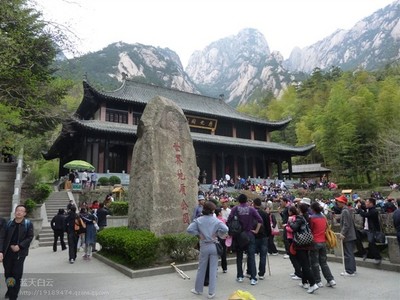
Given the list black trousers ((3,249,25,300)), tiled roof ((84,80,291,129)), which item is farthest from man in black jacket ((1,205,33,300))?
tiled roof ((84,80,291,129))

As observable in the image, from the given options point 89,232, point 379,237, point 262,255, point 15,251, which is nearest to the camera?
point 15,251

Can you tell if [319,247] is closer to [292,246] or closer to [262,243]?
[292,246]

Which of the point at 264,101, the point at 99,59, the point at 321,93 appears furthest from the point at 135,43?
the point at 321,93

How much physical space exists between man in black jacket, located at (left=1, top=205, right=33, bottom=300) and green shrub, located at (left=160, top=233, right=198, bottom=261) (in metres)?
2.81

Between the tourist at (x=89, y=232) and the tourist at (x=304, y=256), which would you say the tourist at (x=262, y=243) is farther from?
the tourist at (x=89, y=232)

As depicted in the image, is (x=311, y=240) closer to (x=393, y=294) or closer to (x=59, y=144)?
(x=393, y=294)

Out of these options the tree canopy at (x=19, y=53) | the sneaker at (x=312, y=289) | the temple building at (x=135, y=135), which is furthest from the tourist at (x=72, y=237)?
the temple building at (x=135, y=135)

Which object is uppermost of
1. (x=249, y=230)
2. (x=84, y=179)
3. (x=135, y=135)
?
(x=135, y=135)

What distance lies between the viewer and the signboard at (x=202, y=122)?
29470 millimetres

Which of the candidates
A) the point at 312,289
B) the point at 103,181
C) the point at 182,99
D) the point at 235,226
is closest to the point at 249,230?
the point at 235,226

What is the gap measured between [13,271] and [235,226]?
3524mm

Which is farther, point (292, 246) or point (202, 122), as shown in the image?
point (202, 122)

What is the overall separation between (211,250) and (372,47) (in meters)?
145

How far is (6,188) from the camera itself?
15164mm
